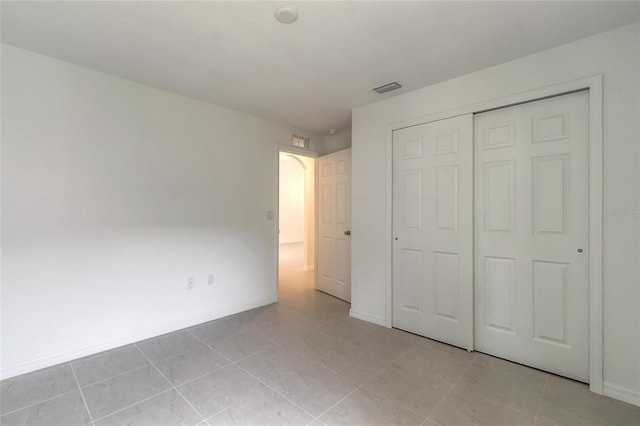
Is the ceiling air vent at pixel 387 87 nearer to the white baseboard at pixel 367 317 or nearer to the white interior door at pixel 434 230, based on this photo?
the white interior door at pixel 434 230

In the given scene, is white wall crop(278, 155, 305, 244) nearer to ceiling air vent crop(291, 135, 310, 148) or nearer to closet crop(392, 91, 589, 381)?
ceiling air vent crop(291, 135, 310, 148)

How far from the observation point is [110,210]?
8.25ft

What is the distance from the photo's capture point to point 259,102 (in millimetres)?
3113

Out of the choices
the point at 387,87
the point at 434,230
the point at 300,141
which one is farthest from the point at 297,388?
the point at 300,141

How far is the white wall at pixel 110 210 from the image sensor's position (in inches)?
83.5

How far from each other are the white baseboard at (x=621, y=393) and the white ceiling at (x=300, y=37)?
7.89 ft

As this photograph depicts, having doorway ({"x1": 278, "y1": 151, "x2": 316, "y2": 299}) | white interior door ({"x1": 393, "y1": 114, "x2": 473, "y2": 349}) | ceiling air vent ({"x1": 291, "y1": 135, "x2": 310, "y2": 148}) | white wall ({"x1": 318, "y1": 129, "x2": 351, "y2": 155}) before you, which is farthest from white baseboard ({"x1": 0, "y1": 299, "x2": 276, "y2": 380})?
white wall ({"x1": 318, "y1": 129, "x2": 351, "y2": 155})

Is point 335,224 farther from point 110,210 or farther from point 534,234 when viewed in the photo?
point 110,210

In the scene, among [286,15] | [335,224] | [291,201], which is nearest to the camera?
[286,15]

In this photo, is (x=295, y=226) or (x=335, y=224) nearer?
(x=335, y=224)

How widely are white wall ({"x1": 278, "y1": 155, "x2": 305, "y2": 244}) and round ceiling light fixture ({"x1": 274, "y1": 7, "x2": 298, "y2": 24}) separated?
7826mm

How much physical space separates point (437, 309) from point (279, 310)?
6.14 ft

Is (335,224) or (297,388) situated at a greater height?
(335,224)

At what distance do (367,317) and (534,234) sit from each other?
6.06ft
